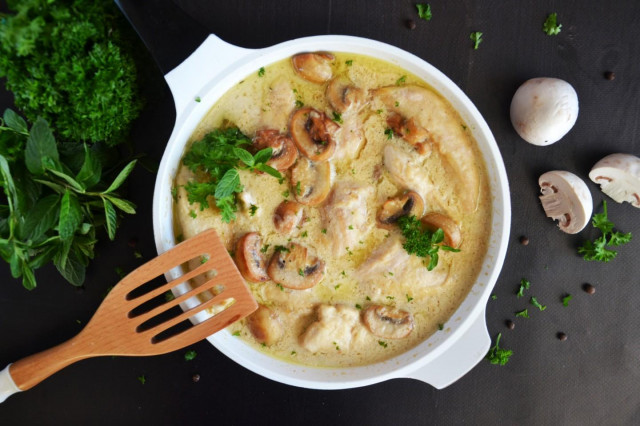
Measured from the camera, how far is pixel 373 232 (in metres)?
2.85

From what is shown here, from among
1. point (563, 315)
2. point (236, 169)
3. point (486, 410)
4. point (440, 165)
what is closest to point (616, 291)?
point (563, 315)

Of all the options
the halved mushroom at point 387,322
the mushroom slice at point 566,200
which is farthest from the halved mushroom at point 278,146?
the mushroom slice at point 566,200

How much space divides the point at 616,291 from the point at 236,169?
2.50 meters

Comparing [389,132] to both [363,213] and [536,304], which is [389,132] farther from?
[536,304]

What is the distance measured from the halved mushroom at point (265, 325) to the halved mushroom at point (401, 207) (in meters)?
0.80

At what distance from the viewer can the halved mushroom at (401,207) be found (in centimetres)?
274

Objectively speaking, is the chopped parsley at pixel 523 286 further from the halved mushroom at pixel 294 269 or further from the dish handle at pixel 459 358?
the halved mushroom at pixel 294 269

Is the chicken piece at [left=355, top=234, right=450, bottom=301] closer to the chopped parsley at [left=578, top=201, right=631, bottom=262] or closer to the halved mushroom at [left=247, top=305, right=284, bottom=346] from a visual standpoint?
the halved mushroom at [left=247, top=305, right=284, bottom=346]

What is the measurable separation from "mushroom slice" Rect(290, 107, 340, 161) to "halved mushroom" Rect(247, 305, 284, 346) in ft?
2.87

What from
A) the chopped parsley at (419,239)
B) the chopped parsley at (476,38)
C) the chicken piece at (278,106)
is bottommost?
the chopped parsley at (419,239)

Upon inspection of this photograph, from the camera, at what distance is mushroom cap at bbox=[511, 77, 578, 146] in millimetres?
2975

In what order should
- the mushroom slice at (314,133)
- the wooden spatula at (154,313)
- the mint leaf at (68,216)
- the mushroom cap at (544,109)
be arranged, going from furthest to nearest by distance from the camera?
the mushroom cap at (544,109), the mushroom slice at (314,133), the wooden spatula at (154,313), the mint leaf at (68,216)

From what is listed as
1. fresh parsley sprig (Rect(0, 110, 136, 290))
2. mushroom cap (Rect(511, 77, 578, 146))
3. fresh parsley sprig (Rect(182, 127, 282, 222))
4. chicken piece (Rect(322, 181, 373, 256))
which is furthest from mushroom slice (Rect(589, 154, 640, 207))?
→ fresh parsley sprig (Rect(0, 110, 136, 290))

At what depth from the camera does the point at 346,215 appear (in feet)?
9.00
